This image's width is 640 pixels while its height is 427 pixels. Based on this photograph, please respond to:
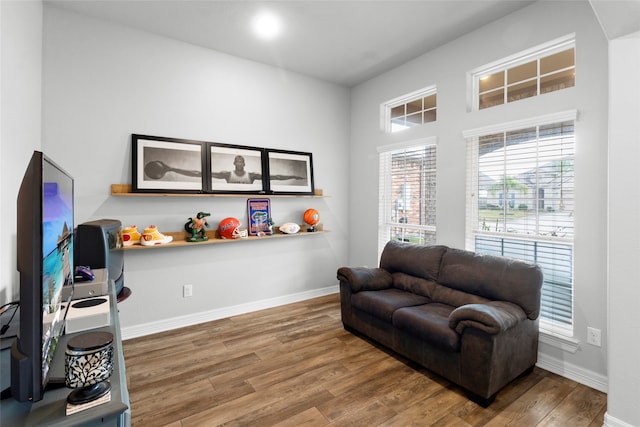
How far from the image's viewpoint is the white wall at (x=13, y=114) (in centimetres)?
168

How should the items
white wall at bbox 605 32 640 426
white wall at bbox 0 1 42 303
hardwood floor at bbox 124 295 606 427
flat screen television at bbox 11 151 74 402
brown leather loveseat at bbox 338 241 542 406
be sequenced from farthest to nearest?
brown leather loveseat at bbox 338 241 542 406 < hardwood floor at bbox 124 295 606 427 < white wall at bbox 605 32 640 426 < white wall at bbox 0 1 42 303 < flat screen television at bbox 11 151 74 402

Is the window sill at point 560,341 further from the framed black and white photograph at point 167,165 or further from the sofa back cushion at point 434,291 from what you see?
the framed black and white photograph at point 167,165

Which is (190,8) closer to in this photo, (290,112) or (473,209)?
(290,112)

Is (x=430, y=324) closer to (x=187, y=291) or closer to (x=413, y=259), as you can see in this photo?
(x=413, y=259)

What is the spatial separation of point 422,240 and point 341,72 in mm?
2415

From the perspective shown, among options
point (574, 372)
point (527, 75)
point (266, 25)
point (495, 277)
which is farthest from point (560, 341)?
point (266, 25)

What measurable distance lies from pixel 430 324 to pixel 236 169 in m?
2.58

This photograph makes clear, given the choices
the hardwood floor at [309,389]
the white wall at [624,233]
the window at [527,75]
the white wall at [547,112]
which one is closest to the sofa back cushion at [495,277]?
the white wall at [547,112]

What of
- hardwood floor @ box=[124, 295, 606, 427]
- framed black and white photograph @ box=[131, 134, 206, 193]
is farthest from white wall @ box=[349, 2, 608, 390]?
framed black and white photograph @ box=[131, 134, 206, 193]

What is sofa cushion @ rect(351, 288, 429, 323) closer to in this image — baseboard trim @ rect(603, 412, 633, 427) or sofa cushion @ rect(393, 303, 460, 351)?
sofa cushion @ rect(393, 303, 460, 351)

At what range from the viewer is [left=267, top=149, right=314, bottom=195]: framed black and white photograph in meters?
3.97

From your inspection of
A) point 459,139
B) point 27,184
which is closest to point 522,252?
point 459,139

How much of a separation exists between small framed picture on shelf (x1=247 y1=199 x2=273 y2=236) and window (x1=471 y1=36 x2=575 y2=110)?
259 cm

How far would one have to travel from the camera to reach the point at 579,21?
2463 millimetres
